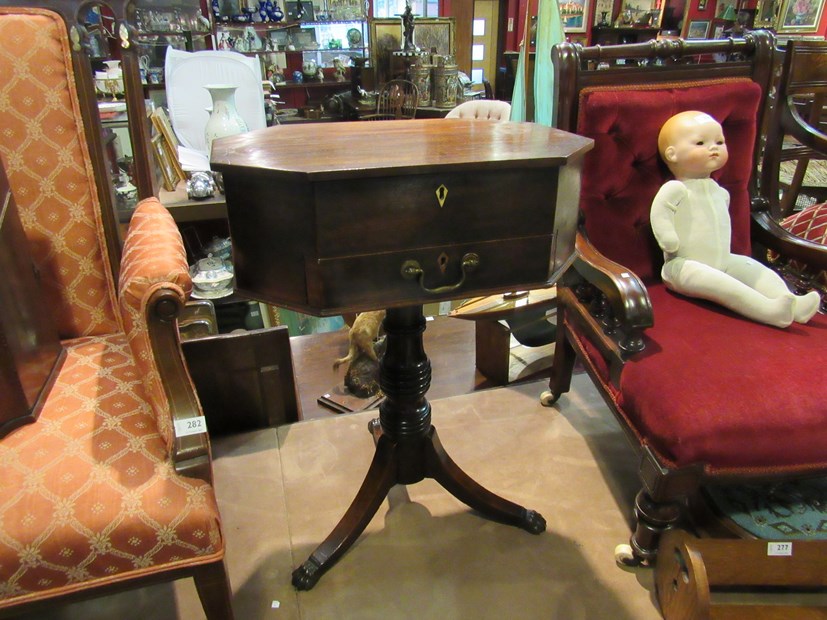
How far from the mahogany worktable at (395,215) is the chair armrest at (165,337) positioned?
0.10 meters

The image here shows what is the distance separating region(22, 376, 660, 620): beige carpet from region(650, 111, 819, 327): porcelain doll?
527 millimetres

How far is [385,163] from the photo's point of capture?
742 millimetres

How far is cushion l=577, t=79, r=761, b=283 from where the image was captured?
131 centimetres

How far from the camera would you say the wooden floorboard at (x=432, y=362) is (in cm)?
180

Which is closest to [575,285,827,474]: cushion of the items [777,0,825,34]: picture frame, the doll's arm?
the doll's arm

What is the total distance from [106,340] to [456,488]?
0.78 metres

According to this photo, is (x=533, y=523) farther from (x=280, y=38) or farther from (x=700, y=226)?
(x=280, y=38)

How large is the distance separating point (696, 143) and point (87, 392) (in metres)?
1.31

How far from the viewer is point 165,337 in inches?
31.0

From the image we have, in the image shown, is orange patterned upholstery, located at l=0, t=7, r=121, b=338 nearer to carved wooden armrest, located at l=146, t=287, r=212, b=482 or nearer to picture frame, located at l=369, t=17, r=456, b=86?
carved wooden armrest, located at l=146, t=287, r=212, b=482

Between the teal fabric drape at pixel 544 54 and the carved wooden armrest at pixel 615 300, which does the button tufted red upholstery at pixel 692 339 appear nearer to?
the carved wooden armrest at pixel 615 300

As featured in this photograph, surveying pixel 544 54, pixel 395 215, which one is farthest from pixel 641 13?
pixel 395 215

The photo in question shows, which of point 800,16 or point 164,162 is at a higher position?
point 800,16

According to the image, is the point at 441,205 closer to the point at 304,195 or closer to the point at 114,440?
the point at 304,195
